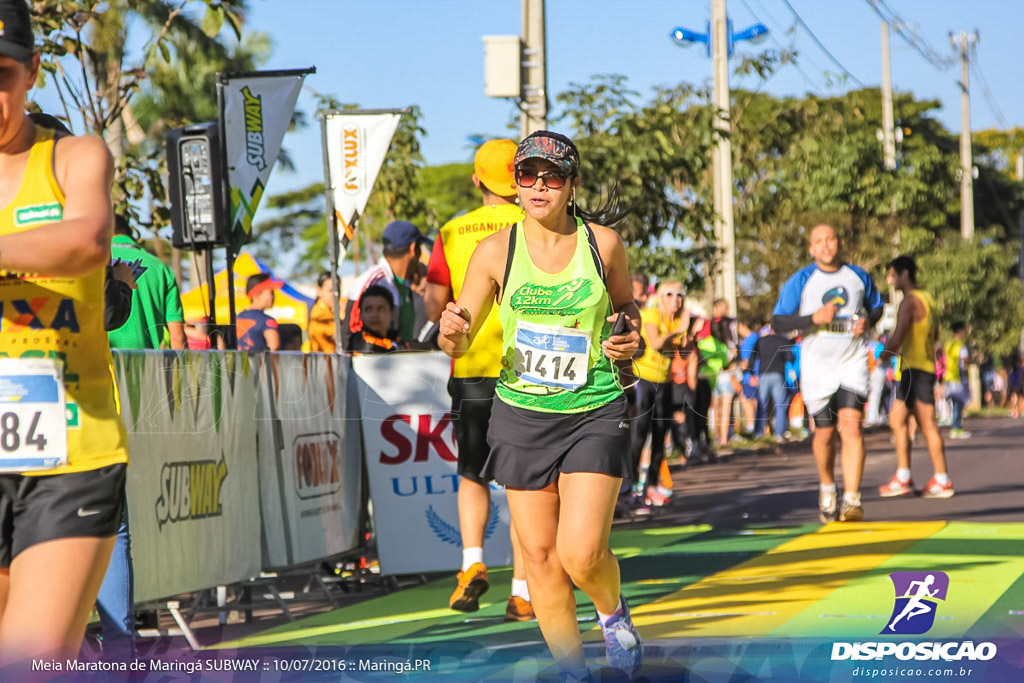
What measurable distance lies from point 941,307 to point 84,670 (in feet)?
134

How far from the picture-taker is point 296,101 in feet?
33.1

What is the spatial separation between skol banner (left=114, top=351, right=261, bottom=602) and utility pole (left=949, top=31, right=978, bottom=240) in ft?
139

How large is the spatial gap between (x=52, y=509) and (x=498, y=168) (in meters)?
3.96

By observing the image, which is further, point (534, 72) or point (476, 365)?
point (534, 72)

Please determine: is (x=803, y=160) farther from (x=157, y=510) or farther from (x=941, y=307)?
(x=157, y=510)

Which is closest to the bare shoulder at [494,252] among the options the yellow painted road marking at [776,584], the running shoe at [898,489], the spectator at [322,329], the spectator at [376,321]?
the yellow painted road marking at [776,584]

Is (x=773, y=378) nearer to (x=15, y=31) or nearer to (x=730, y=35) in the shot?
(x=730, y=35)

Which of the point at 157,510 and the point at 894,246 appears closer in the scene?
the point at 157,510

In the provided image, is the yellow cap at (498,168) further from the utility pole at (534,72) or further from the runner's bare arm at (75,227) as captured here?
the utility pole at (534,72)

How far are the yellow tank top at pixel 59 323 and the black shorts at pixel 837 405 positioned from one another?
7860 millimetres

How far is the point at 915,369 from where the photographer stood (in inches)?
510

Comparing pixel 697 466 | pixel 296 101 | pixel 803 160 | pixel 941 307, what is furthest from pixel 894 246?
pixel 296 101

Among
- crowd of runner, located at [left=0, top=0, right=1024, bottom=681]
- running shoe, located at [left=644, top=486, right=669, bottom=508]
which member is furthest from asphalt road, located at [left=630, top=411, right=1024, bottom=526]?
crowd of runner, located at [left=0, top=0, right=1024, bottom=681]

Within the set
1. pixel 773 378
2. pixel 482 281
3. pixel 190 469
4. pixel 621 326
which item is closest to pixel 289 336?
pixel 190 469
